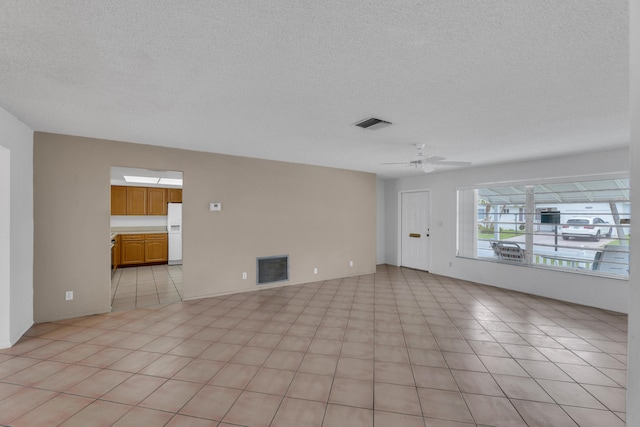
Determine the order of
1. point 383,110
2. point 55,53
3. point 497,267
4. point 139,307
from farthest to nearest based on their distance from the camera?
point 497,267 → point 139,307 → point 383,110 → point 55,53

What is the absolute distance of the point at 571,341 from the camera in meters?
3.15

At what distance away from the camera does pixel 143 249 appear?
7.14m

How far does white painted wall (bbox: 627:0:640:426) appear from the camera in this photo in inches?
31.9

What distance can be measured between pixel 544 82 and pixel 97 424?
4.05m

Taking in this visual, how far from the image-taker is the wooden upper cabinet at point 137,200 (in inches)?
281

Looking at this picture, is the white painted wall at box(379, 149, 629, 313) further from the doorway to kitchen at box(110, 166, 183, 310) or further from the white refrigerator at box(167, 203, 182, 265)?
the white refrigerator at box(167, 203, 182, 265)

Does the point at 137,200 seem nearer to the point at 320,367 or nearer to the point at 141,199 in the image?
the point at 141,199

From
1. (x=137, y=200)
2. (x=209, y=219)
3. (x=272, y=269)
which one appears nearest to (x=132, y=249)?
(x=137, y=200)

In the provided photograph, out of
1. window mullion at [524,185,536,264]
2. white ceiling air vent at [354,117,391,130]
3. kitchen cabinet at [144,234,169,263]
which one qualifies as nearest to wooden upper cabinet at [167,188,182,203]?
kitchen cabinet at [144,234,169,263]

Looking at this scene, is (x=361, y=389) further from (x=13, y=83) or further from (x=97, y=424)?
(x=13, y=83)

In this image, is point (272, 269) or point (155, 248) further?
point (155, 248)

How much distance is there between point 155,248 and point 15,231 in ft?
14.6

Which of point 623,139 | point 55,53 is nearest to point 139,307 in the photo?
point 55,53

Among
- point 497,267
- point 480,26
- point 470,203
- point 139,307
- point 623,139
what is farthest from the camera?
point 470,203
